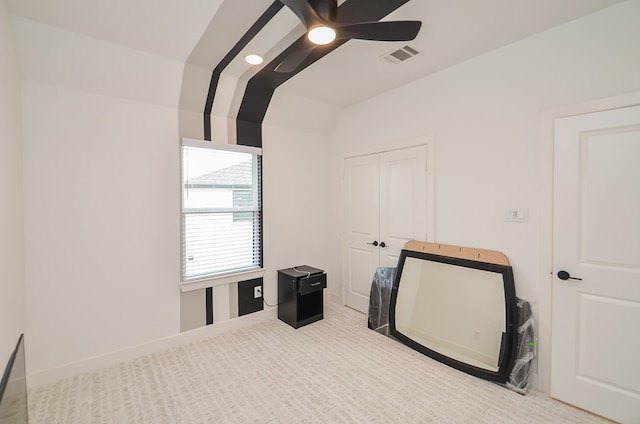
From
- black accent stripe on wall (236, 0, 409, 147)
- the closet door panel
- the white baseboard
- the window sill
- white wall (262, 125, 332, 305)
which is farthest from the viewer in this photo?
white wall (262, 125, 332, 305)

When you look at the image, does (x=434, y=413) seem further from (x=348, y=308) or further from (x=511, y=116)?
(x=511, y=116)

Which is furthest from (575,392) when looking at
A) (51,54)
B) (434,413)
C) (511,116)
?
(51,54)

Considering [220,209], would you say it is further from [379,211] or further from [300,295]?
[379,211]

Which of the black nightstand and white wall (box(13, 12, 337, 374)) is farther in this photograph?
the black nightstand

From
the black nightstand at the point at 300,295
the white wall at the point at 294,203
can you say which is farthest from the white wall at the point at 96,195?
the black nightstand at the point at 300,295

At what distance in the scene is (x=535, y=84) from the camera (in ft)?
7.01

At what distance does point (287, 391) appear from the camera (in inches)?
82.7

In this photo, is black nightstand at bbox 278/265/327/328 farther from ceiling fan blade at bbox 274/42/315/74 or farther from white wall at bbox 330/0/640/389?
ceiling fan blade at bbox 274/42/315/74

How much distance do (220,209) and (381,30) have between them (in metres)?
2.36

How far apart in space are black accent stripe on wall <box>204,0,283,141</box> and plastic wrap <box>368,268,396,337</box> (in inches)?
100

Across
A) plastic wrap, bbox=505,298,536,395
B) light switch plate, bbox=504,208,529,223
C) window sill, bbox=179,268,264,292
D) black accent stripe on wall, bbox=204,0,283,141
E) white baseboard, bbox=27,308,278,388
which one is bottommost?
white baseboard, bbox=27,308,278,388

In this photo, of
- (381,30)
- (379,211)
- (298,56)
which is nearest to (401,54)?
(381,30)

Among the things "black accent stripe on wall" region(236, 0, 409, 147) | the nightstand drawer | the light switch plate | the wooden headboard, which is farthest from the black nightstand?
the light switch plate

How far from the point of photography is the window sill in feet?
9.21
